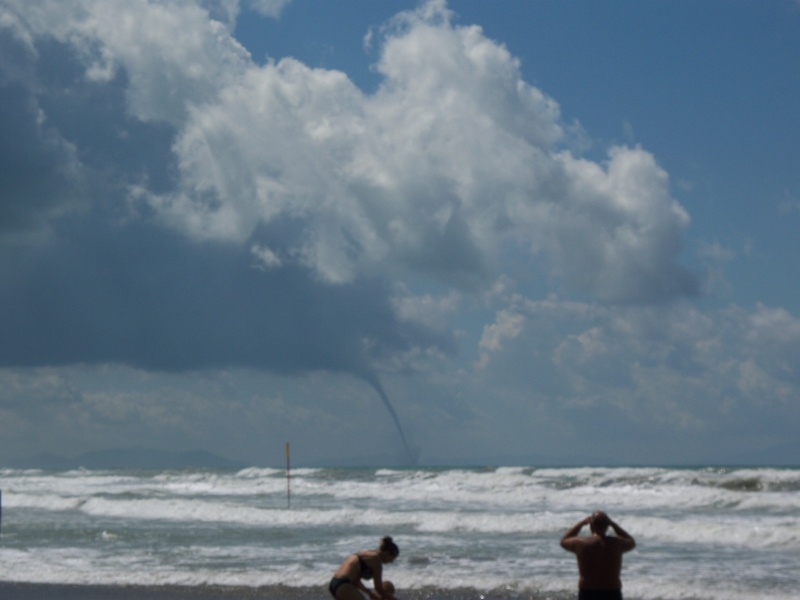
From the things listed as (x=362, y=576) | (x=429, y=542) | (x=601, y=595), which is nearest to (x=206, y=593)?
(x=362, y=576)

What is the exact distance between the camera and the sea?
14.7 metres

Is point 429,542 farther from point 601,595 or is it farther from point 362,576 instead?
point 601,595

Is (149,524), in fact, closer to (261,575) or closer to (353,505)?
(353,505)

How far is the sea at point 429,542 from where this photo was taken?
578 inches

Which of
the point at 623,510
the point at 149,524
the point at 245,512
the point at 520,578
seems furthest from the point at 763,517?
the point at 149,524

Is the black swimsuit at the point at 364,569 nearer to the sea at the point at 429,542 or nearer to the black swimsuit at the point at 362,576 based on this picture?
the black swimsuit at the point at 362,576

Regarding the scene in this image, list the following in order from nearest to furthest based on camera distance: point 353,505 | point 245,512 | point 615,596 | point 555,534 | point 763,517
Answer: point 615,596 → point 555,534 → point 763,517 → point 245,512 → point 353,505

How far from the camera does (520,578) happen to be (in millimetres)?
14812

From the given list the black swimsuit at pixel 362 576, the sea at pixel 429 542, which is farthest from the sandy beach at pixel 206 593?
the black swimsuit at pixel 362 576

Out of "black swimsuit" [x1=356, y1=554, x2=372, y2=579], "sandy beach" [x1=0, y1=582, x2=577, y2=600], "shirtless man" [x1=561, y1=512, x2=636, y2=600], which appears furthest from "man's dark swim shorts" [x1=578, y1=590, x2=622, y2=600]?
"sandy beach" [x1=0, y1=582, x2=577, y2=600]

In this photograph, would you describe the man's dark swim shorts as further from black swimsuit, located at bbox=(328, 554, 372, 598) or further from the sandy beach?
the sandy beach

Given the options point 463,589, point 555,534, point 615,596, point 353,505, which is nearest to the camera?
point 615,596

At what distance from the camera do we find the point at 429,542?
64.6 feet

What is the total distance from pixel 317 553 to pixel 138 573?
12.0ft
